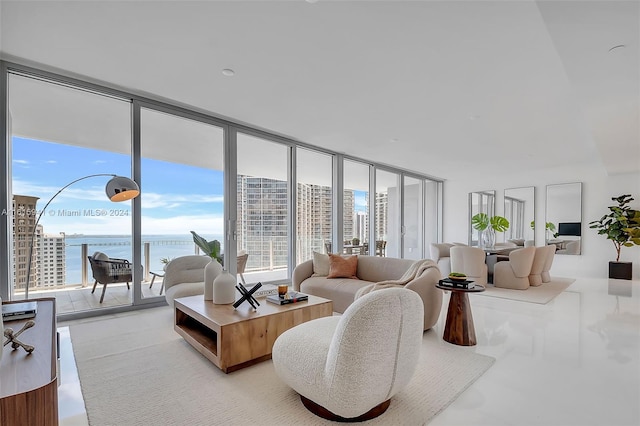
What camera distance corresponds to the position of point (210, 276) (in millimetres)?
3020

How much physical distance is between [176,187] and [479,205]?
324 inches

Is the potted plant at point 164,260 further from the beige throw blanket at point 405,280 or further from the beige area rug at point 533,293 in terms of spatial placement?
the beige area rug at point 533,293

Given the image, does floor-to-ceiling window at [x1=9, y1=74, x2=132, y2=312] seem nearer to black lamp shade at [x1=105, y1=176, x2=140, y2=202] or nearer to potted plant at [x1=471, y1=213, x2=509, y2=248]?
black lamp shade at [x1=105, y1=176, x2=140, y2=202]

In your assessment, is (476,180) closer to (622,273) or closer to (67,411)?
(622,273)

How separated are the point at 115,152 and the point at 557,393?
4848 mm

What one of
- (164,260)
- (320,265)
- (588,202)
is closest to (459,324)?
(320,265)

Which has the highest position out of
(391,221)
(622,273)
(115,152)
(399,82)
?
(399,82)

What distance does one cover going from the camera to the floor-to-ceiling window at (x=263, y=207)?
16.5 feet

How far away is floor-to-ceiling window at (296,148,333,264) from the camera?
596 cm

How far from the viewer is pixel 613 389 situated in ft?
7.03

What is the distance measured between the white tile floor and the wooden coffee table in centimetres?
84

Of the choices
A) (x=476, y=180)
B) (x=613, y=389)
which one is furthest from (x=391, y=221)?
(x=613, y=389)

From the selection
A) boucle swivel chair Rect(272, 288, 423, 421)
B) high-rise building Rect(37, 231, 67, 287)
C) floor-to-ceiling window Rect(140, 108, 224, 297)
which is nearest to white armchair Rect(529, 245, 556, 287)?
boucle swivel chair Rect(272, 288, 423, 421)

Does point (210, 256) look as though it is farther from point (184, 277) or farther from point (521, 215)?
point (521, 215)
